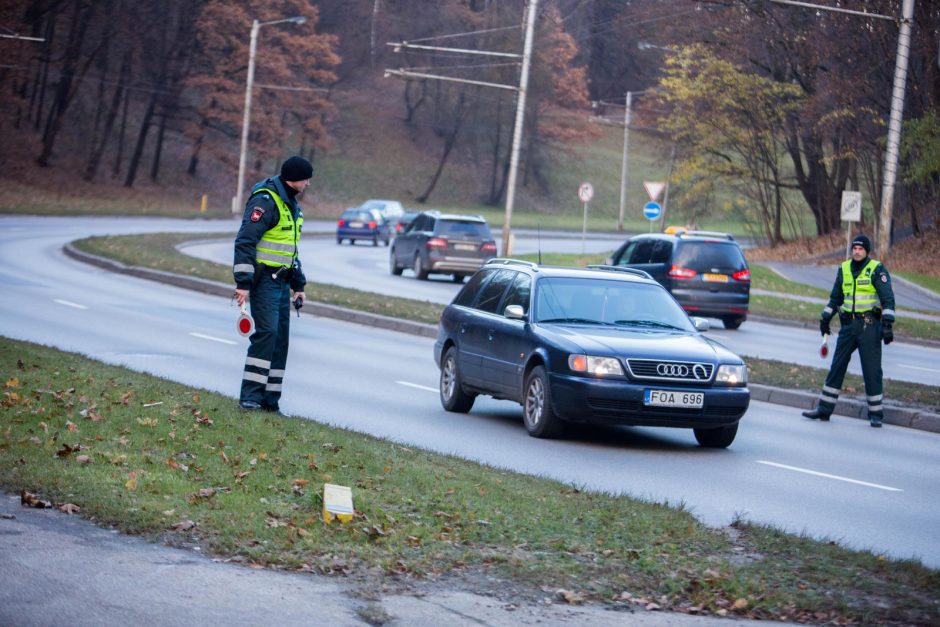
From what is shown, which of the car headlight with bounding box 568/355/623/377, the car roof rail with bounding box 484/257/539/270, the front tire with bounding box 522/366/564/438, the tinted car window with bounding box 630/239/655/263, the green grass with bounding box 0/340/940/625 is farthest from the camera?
the tinted car window with bounding box 630/239/655/263

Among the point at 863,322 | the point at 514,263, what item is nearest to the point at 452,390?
the point at 514,263

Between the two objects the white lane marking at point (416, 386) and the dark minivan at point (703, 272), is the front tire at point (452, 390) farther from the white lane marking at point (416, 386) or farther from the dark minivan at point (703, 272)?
the dark minivan at point (703, 272)

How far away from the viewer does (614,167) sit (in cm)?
10881

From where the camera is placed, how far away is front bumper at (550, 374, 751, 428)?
464 inches

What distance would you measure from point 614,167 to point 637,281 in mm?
96261

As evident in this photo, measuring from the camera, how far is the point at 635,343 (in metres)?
12.2

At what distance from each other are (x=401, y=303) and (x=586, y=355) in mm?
14631

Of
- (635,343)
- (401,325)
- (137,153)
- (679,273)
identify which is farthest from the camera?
(137,153)

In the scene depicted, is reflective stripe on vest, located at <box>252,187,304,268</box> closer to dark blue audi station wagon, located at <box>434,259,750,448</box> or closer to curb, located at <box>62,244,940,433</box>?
dark blue audi station wagon, located at <box>434,259,750,448</box>

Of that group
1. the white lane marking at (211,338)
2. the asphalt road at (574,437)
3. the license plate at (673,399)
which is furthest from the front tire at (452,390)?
the white lane marking at (211,338)

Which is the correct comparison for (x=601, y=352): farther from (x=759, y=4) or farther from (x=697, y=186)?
(x=697, y=186)

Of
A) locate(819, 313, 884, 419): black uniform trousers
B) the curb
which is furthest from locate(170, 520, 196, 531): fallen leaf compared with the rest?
the curb

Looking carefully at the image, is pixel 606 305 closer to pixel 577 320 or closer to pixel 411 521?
pixel 577 320

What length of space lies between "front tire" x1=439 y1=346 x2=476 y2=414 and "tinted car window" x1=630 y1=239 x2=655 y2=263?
1466cm
